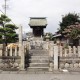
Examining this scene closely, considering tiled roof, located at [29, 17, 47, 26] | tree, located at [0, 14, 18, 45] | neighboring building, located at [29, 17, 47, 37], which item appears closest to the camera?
tree, located at [0, 14, 18, 45]

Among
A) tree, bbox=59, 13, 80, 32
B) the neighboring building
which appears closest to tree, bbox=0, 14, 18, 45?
the neighboring building

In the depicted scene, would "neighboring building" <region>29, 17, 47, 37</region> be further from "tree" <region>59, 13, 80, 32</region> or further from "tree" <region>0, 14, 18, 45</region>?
"tree" <region>0, 14, 18, 45</region>

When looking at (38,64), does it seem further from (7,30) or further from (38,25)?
(38,25)

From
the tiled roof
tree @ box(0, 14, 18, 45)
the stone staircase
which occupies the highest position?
the tiled roof

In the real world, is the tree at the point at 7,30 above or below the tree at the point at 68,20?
below

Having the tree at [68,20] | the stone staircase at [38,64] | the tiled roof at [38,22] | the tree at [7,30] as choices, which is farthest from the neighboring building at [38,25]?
the stone staircase at [38,64]

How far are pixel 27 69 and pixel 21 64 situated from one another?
0.51m

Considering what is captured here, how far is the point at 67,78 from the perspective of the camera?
1033 centimetres

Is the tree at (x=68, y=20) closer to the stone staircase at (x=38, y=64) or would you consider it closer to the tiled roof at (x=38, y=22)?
the tiled roof at (x=38, y=22)

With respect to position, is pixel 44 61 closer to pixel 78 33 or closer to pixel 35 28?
pixel 78 33

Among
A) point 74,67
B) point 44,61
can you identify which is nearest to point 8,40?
point 44,61

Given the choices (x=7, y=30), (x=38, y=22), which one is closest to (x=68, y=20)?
(x=38, y=22)

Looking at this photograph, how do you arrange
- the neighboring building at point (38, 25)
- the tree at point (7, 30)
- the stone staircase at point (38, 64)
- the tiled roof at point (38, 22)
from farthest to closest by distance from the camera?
1. the tiled roof at point (38, 22)
2. the neighboring building at point (38, 25)
3. the tree at point (7, 30)
4. the stone staircase at point (38, 64)

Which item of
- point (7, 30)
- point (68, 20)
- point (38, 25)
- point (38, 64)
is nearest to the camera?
point (38, 64)
